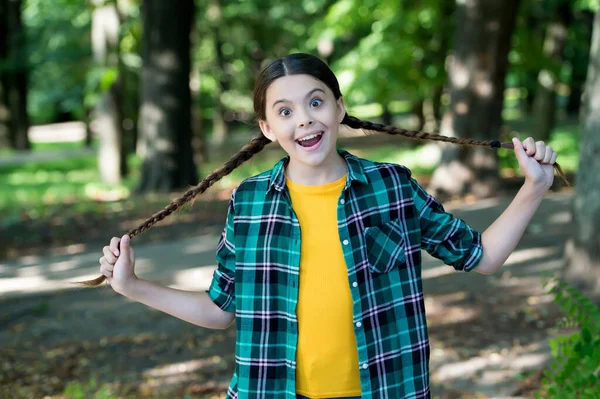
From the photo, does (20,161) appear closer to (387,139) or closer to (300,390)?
(387,139)

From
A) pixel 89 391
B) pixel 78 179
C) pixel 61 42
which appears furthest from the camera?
pixel 61 42

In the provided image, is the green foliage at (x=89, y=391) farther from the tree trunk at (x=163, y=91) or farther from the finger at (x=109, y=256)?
the tree trunk at (x=163, y=91)

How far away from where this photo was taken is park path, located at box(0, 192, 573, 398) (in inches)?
194

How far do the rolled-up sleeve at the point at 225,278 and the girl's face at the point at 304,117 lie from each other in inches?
10.8

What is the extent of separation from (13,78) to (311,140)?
26.3 meters

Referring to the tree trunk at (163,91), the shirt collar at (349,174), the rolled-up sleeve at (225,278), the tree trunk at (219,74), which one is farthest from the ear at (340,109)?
the tree trunk at (219,74)

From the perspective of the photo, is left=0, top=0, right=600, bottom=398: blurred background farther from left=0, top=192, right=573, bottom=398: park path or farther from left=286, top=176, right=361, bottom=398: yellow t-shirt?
left=286, top=176, right=361, bottom=398: yellow t-shirt

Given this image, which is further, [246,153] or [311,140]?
[246,153]

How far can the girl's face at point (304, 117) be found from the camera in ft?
7.14

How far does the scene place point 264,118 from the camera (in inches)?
91.1

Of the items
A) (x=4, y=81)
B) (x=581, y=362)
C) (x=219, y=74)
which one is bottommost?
(x=581, y=362)

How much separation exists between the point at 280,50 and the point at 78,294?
74.4 feet

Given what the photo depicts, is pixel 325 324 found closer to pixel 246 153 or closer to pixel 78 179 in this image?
pixel 246 153

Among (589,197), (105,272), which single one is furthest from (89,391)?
(589,197)
